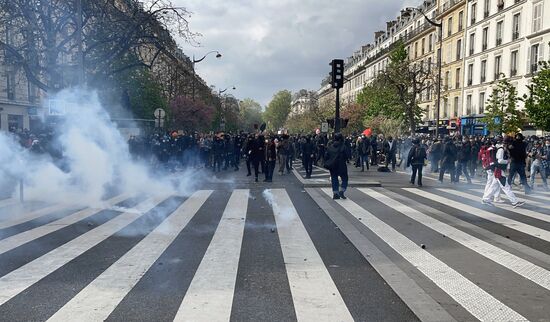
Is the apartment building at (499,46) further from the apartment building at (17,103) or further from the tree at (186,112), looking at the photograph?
the apartment building at (17,103)

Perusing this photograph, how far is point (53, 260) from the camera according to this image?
19.1 feet

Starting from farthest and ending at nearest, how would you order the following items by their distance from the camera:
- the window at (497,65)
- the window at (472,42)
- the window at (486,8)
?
the window at (472,42), the window at (486,8), the window at (497,65)

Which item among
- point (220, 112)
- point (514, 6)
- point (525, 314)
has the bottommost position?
point (525, 314)

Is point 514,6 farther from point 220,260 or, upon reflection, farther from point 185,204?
point 220,260

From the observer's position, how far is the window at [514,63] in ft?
120

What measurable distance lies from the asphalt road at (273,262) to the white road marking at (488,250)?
0.02m

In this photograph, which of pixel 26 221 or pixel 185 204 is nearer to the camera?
pixel 26 221

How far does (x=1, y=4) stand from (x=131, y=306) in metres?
18.8

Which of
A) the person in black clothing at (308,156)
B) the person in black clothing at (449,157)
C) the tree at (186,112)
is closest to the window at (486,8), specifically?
the tree at (186,112)

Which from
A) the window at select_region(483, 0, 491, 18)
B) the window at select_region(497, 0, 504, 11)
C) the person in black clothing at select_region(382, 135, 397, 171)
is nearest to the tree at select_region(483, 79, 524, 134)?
the person in black clothing at select_region(382, 135, 397, 171)

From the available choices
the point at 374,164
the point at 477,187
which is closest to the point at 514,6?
the point at 374,164

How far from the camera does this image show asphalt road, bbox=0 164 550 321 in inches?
168

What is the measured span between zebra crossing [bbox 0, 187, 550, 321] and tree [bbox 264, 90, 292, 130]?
520 feet

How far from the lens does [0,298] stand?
176 inches
